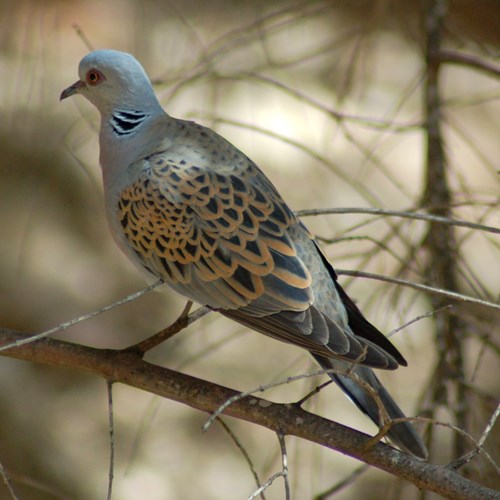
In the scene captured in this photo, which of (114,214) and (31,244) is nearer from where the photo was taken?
(114,214)

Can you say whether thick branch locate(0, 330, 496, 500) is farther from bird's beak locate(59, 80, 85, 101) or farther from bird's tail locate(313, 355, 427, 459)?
bird's beak locate(59, 80, 85, 101)

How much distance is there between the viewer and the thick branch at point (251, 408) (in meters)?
1.55

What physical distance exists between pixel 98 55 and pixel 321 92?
7.15 feet

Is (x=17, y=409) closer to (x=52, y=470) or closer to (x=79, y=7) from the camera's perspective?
(x=52, y=470)

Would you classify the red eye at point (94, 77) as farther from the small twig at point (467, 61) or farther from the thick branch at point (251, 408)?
the small twig at point (467, 61)

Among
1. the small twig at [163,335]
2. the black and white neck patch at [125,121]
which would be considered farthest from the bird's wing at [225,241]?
the black and white neck patch at [125,121]

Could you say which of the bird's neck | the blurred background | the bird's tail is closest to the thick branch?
the bird's tail

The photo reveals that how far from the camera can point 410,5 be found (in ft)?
14.0

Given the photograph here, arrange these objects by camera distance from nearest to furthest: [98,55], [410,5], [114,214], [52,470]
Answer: [114,214]
[98,55]
[52,470]
[410,5]

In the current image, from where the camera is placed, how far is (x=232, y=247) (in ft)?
7.04

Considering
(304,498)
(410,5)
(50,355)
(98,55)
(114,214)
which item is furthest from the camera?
(410,5)

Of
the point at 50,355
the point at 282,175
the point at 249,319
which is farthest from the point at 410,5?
the point at 50,355

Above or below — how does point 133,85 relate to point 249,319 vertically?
above

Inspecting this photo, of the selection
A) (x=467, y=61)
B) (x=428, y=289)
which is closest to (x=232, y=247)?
(x=428, y=289)
